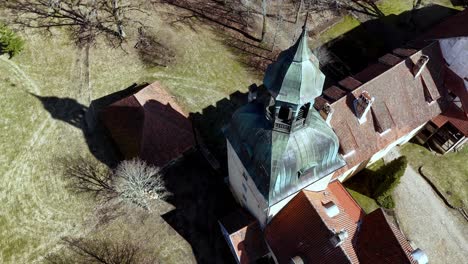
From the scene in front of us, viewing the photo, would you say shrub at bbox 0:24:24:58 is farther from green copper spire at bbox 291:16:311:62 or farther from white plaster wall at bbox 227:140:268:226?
green copper spire at bbox 291:16:311:62

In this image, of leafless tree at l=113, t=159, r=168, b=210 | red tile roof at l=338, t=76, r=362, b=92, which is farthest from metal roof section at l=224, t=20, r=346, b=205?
leafless tree at l=113, t=159, r=168, b=210

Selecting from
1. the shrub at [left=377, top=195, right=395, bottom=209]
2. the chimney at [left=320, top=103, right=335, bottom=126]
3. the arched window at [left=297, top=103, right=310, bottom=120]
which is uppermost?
the chimney at [left=320, top=103, right=335, bottom=126]

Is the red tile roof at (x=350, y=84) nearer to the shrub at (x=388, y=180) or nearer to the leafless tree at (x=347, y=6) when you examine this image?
the shrub at (x=388, y=180)

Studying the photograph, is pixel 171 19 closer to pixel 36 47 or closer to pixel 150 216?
pixel 36 47

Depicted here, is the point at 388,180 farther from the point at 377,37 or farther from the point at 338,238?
the point at 377,37

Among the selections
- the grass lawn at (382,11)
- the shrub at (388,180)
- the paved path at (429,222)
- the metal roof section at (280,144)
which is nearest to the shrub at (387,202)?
the shrub at (388,180)

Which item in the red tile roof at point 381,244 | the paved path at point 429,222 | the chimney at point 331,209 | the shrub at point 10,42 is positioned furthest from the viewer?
the shrub at point 10,42
